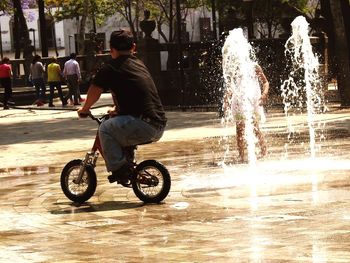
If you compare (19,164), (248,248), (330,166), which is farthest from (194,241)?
(19,164)

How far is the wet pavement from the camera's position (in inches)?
329

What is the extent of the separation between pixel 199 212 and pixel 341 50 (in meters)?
18.3

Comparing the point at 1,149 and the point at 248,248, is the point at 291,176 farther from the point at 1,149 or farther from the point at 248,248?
the point at 1,149

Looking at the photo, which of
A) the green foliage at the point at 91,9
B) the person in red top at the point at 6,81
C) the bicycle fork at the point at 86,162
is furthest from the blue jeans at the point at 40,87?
the bicycle fork at the point at 86,162

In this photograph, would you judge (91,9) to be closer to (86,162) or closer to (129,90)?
(86,162)

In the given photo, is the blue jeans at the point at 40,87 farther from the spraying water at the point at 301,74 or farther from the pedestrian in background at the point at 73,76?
the spraying water at the point at 301,74

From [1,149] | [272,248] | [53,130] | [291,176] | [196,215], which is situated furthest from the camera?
[53,130]

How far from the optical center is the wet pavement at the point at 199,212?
835 centimetres

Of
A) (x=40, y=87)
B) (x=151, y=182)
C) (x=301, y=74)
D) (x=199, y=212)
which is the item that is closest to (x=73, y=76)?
(x=40, y=87)

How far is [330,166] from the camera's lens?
1354 centimetres

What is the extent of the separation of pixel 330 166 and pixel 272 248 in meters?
5.50

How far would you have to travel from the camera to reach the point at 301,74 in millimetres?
32031

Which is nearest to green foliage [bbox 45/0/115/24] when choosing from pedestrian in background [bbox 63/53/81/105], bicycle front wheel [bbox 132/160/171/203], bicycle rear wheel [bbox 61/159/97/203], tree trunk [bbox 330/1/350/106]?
pedestrian in background [bbox 63/53/81/105]

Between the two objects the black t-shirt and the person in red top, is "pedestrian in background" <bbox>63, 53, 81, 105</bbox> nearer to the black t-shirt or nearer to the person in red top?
the person in red top
